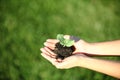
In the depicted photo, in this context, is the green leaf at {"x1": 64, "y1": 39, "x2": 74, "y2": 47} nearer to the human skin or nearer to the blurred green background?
the human skin

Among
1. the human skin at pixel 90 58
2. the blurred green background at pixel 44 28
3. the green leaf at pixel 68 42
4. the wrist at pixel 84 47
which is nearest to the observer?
the human skin at pixel 90 58

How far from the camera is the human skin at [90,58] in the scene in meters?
3.42

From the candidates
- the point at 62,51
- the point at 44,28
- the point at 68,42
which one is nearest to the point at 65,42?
the point at 68,42

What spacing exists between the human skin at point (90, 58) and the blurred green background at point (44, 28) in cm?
59

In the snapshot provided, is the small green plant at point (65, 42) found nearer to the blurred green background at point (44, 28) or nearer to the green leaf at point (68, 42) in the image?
the green leaf at point (68, 42)

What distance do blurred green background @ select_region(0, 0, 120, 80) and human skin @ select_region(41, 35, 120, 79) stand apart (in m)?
0.59

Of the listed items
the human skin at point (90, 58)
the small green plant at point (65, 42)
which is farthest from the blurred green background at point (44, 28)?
the small green plant at point (65, 42)

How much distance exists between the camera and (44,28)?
190 inches

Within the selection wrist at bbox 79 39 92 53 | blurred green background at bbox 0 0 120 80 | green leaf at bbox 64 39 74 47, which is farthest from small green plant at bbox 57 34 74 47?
blurred green background at bbox 0 0 120 80

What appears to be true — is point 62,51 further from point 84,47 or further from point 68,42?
point 84,47

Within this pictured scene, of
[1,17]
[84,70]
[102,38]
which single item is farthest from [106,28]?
[1,17]

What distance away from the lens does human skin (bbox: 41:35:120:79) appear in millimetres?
3422

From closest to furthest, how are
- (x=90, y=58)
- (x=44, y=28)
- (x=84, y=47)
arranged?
(x=90, y=58) < (x=84, y=47) < (x=44, y=28)

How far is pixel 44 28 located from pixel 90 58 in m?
1.48
